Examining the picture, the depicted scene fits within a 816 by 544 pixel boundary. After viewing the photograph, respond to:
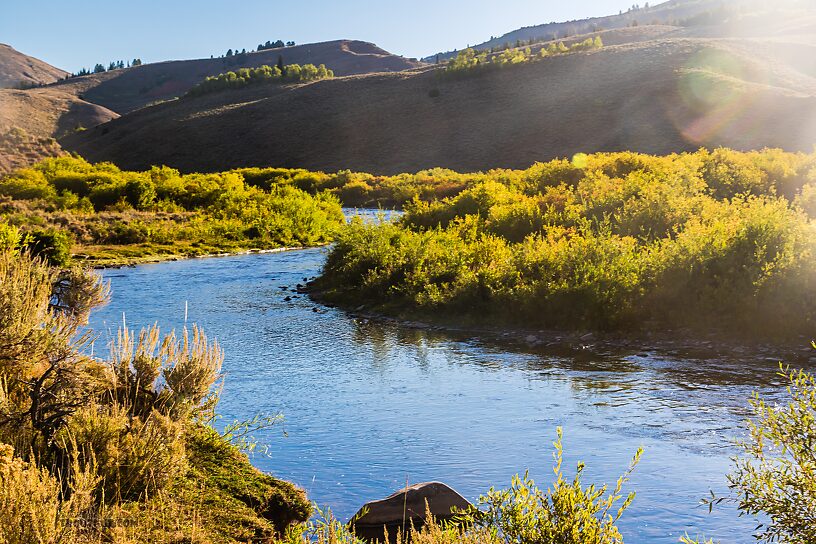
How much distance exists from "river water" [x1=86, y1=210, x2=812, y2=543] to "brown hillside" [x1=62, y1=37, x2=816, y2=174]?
6650cm

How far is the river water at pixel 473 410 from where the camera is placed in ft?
31.3

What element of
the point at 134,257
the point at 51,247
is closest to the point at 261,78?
the point at 134,257

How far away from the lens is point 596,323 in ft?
59.0

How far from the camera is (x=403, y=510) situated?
7.98 meters

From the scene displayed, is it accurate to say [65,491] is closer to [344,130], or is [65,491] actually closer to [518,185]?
[518,185]

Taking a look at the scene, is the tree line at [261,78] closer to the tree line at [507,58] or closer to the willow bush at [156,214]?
the tree line at [507,58]

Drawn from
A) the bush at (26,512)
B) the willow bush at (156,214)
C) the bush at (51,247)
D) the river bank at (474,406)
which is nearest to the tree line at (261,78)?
the willow bush at (156,214)

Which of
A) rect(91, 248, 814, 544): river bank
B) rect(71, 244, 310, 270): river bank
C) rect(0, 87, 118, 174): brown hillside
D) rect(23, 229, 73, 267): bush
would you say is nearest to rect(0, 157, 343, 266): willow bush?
rect(23, 229, 73, 267): bush

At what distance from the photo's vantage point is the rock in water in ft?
25.8

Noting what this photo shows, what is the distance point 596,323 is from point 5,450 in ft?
44.9

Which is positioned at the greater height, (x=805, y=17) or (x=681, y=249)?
(x=805, y=17)

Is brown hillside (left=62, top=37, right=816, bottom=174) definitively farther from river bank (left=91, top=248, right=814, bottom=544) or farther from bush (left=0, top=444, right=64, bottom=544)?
bush (left=0, top=444, right=64, bottom=544)

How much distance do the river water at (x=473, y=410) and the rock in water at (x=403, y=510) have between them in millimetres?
888

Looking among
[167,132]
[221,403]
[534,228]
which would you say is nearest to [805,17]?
[167,132]
